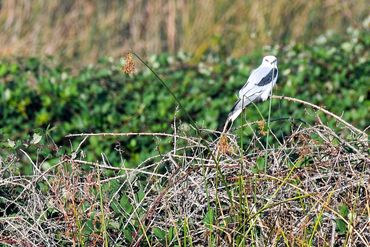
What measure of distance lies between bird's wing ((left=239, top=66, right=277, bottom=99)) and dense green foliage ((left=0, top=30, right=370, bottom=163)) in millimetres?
1731

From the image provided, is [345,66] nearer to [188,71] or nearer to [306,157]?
[188,71]

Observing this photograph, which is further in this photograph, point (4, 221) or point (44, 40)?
point (44, 40)

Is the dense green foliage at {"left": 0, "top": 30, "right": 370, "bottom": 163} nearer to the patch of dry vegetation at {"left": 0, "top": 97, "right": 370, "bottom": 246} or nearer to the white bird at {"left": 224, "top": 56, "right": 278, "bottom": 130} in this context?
the white bird at {"left": 224, "top": 56, "right": 278, "bottom": 130}

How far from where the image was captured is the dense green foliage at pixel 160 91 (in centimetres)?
721

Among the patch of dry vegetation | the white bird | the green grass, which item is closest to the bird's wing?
the white bird

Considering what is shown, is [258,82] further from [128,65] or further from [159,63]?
[159,63]

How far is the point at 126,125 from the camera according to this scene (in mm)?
6977

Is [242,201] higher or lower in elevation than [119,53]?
higher

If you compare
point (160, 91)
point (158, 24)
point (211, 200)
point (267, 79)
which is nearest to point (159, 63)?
point (160, 91)

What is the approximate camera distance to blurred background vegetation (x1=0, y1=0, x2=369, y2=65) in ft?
34.8

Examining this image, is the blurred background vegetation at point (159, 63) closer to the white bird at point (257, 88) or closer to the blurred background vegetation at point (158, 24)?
the blurred background vegetation at point (158, 24)

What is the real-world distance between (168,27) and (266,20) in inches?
42.1

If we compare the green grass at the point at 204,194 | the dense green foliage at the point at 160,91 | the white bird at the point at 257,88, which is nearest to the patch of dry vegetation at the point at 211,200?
the green grass at the point at 204,194

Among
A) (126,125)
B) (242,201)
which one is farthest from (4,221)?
(126,125)
